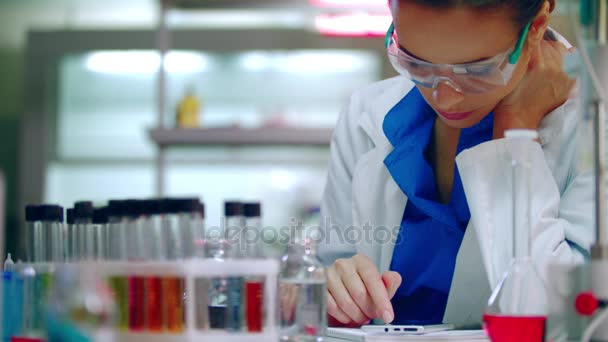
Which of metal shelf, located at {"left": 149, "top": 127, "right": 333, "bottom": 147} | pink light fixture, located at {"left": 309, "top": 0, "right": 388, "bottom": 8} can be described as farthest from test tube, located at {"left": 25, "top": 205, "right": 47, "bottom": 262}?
pink light fixture, located at {"left": 309, "top": 0, "right": 388, "bottom": 8}

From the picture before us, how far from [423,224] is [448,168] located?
0.47 ft

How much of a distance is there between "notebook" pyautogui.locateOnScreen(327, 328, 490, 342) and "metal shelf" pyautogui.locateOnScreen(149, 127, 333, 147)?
2815 millimetres

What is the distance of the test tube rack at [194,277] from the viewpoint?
940mm

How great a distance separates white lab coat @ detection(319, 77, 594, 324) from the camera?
1.37m

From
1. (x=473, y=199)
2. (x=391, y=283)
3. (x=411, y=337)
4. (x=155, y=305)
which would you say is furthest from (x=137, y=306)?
(x=473, y=199)

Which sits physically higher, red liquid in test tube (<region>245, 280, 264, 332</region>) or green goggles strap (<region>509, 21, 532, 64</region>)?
green goggles strap (<region>509, 21, 532, 64</region>)

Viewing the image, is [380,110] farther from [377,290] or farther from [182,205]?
[182,205]

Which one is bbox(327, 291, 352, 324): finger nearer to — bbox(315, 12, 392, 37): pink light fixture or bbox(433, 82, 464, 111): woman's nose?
bbox(433, 82, 464, 111): woman's nose

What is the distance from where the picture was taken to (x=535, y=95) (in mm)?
1532

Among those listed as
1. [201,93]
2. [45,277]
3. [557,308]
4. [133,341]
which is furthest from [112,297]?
[201,93]

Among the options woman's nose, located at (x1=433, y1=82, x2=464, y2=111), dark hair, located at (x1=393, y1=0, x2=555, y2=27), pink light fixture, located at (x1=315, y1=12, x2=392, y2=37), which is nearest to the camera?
dark hair, located at (x1=393, y1=0, x2=555, y2=27)

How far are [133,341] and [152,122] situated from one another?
4207 mm

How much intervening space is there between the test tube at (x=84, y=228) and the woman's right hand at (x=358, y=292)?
454 mm

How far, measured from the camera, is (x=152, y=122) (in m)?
5.04
